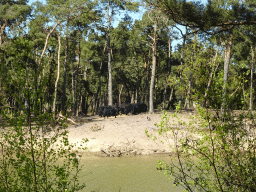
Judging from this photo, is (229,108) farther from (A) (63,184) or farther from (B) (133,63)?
(B) (133,63)

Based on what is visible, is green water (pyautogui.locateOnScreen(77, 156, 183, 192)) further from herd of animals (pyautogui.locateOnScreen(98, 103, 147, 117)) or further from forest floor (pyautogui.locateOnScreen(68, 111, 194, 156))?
herd of animals (pyautogui.locateOnScreen(98, 103, 147, 117))

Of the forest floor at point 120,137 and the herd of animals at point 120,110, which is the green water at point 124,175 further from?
the herd of animals at point 120,110

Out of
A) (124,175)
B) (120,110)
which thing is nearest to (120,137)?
(124,175)

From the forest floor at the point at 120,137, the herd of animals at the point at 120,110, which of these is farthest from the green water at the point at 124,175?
the herd of animals at the point at 120,110

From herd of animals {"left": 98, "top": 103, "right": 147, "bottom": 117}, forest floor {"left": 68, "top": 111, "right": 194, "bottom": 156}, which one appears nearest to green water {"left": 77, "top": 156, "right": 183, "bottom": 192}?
forest floor {"left": 68, "top": 111, "right": 194, "bottom": 156}

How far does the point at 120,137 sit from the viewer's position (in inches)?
682

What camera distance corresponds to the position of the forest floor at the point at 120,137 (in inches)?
645

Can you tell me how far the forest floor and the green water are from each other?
100cm

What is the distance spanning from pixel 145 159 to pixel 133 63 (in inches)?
847

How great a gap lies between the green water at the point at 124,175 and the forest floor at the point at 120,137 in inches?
39.5

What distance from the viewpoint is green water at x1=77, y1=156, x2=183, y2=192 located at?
9.95 meters

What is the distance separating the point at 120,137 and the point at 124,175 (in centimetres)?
566

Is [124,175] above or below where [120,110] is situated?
below

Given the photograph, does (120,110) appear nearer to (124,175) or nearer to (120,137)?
(120,137)
